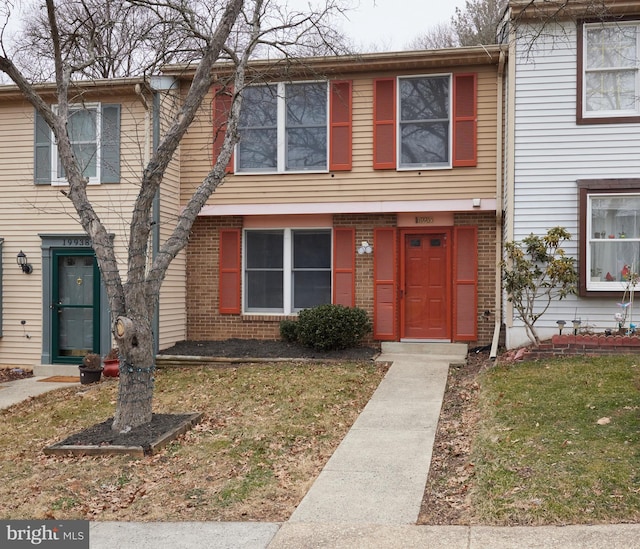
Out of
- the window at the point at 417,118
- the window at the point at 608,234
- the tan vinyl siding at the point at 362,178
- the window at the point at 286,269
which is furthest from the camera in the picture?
the window at the point at 286,269

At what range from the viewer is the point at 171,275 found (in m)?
13.0

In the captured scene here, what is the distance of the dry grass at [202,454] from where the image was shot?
222 inches

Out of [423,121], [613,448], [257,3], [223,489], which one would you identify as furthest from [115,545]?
[423,121]

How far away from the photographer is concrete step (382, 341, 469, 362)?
1209 cm

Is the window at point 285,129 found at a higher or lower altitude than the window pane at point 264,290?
higher

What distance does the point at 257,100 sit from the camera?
1327cm

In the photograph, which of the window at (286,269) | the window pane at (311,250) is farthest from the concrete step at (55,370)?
the window pane at (311,250)

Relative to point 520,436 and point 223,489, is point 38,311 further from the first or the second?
point 520,436

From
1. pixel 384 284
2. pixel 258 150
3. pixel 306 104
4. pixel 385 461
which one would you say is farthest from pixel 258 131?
pixel 385 461

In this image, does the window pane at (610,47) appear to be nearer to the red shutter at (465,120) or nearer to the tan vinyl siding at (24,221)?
the red shutter at (465,120)

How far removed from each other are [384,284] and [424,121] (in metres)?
3.06

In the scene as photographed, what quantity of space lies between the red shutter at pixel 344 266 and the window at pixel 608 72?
14.8 ft

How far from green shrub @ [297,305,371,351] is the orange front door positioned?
1070mm

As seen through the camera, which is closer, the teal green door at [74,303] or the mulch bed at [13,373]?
the mulch bed at [13,373]
